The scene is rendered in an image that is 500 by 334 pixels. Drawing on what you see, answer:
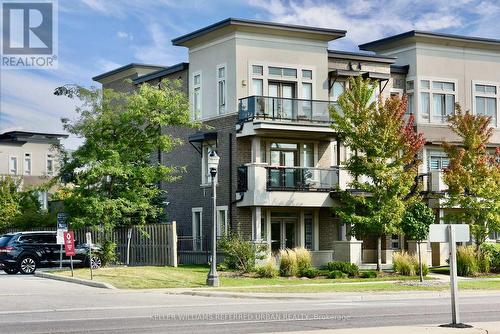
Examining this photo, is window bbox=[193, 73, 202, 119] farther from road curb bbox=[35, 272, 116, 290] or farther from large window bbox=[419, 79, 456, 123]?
road curb bbox=[35, 272, 116, 290]

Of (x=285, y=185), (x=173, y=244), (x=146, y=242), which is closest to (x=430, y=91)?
(x=285, y=185)

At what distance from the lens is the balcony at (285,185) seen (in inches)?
1480

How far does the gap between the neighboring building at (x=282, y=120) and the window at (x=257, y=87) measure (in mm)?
56

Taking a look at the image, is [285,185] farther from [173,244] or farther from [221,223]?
[173,244]

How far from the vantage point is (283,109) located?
125 feet

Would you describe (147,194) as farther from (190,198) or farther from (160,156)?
(160,156)

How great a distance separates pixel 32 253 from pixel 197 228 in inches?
345

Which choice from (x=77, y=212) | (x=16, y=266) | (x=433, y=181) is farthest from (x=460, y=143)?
(x=16, y=266)

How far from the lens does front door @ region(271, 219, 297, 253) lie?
39500 millimetres

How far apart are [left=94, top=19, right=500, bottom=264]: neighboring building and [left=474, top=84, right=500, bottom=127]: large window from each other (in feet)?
3.41

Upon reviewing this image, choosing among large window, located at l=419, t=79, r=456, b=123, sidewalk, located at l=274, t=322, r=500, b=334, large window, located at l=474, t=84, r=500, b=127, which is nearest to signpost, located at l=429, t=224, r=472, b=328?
sidewalk, located at l=274, t=322, r=500, b=334

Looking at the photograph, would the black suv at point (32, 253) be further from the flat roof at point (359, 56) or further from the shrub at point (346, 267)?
the flat roof at point (359, 56)

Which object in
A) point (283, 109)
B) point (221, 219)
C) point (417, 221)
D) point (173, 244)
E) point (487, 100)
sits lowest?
point (173, 244)

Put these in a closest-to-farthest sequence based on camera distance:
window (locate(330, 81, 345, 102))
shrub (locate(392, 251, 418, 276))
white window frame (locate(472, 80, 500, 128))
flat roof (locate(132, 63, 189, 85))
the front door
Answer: shrub (locate(392, 251, 418, 276))
the front door
window (locate(330, 81, 345, 102))
flat roof (locate(132, 63, 189, 85))
white window frame (locate(472, 80, 500, 128))
